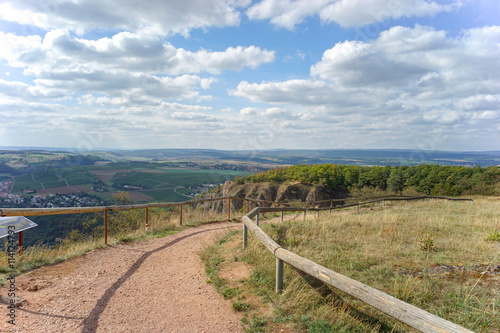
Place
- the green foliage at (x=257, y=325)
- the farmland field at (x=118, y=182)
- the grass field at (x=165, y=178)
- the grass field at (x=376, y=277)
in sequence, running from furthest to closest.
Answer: the grass field at (x=165, y=178) < the farmland field at (x=118, y=182) < the grass field at (x=376, y=277) < the green foliage at (x=257, y=325)

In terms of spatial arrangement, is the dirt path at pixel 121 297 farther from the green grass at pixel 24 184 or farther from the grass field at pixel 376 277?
the green grass at pixel 24 184

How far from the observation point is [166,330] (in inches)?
135

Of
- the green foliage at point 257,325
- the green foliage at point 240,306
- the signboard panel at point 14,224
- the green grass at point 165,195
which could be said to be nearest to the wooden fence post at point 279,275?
the green foliage at point 240,306

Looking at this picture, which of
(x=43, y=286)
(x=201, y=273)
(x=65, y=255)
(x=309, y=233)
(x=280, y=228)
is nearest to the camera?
(x=43, y=286)

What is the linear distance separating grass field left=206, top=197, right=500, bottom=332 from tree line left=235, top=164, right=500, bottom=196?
32.4m

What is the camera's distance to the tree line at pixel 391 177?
1441 inches

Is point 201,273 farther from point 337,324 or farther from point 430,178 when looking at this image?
point 430,178

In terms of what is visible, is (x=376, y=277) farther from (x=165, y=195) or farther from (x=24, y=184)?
(x=24, y=184)

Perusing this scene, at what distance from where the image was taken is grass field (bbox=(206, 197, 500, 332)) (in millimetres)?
3568

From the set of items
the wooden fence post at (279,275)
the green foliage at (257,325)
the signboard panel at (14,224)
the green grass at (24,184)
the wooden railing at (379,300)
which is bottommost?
the green grass at (24,184)

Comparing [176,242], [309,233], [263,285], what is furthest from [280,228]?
[263,285]

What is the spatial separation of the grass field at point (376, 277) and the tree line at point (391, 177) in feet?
106

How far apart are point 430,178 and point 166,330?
4647 centimetres

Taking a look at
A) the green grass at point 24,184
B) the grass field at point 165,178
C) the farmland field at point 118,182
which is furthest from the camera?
the grass field at point 165,178
